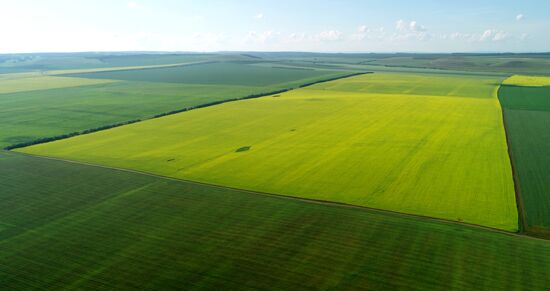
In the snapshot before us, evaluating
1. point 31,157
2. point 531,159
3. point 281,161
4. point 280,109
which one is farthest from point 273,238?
point 280,109

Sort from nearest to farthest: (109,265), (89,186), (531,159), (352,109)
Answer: (109,265)
(89,186)
(531,159)
(352,109)

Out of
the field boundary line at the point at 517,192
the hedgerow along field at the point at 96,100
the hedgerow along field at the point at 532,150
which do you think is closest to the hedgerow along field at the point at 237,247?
the field boundary line at the point at 517,192

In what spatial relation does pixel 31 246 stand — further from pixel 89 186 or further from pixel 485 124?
pixel 485 124

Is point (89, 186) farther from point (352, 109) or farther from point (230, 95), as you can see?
point (230, 95)

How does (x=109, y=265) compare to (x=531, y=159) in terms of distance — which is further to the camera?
(x=531, y=159)

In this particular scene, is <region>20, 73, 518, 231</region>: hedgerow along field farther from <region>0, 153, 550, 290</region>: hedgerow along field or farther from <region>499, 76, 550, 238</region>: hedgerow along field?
<region>0, 153, 550, 290</region>: hedgerow along field

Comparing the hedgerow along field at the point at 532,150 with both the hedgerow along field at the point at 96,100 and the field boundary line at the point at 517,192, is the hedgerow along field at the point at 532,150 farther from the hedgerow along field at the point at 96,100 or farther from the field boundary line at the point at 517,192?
the hedgerow along field at the point at 96,100

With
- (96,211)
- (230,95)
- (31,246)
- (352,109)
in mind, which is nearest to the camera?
(31,246)
